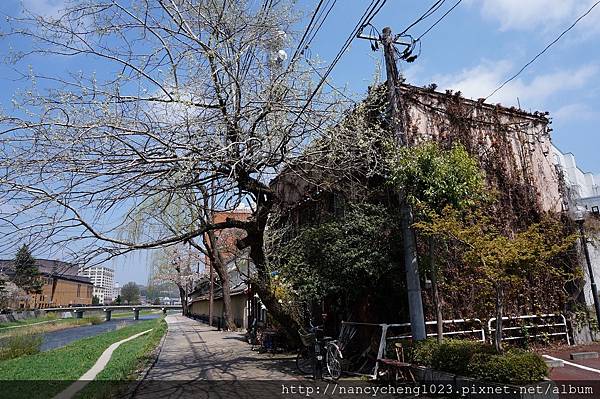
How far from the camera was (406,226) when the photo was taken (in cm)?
941

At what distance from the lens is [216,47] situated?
8.60 m

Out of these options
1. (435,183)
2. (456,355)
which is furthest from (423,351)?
(435,183)

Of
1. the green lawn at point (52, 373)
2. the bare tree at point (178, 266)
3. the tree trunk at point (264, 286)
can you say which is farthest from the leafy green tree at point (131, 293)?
the tree trunk at point (264, 286)

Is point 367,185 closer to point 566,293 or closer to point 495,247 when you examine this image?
point 495,247

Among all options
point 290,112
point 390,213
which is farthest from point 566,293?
point 290,112

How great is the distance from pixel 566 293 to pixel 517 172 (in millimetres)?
3800

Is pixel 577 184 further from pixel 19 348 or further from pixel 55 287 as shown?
pixel 55 287

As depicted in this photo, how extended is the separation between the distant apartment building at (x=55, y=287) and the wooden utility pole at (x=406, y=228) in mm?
6743

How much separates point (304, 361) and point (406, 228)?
471 centimetres

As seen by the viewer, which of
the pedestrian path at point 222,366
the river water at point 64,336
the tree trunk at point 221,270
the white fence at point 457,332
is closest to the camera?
the white fence at point 457,332

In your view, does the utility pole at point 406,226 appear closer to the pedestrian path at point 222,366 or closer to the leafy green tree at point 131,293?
the pedestrian path at point 222,366

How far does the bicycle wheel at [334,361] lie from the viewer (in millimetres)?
9141

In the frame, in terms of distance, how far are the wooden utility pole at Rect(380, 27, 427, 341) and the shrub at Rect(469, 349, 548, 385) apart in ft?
7.12

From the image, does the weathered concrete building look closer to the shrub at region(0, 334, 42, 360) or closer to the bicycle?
the bicycle
